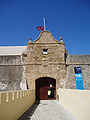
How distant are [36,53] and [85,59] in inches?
238

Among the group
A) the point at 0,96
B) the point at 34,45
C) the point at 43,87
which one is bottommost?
the point at 43,87

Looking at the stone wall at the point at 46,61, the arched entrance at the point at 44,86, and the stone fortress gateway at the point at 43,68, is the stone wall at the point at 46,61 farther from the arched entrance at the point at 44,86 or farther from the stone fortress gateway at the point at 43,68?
the arched entrance at the point at 44,86

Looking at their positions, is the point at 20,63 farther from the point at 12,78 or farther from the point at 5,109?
the point at 5,109

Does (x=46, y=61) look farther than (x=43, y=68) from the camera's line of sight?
Yes

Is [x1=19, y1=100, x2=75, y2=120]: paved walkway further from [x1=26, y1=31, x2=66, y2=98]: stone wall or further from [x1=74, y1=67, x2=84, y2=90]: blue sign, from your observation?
[x1=74, y1=67, x2=84, y2=90]: blue sign

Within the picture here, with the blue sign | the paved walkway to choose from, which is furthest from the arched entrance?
the paved walkway

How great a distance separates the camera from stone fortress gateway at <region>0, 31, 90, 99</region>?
1346cm

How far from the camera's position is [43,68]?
45.5ft

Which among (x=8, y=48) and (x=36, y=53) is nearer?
(x=36, y=53)

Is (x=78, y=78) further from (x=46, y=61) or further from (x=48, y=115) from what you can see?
(x=48, y=115)

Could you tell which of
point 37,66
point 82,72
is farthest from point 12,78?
point 82,72

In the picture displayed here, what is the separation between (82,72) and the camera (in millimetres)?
14070

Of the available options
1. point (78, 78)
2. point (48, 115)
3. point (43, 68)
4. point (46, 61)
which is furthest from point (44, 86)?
point (48, 115)

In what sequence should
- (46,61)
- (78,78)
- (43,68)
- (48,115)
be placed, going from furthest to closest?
(46,61)
(43,68)
(78,78)
(48,115)
